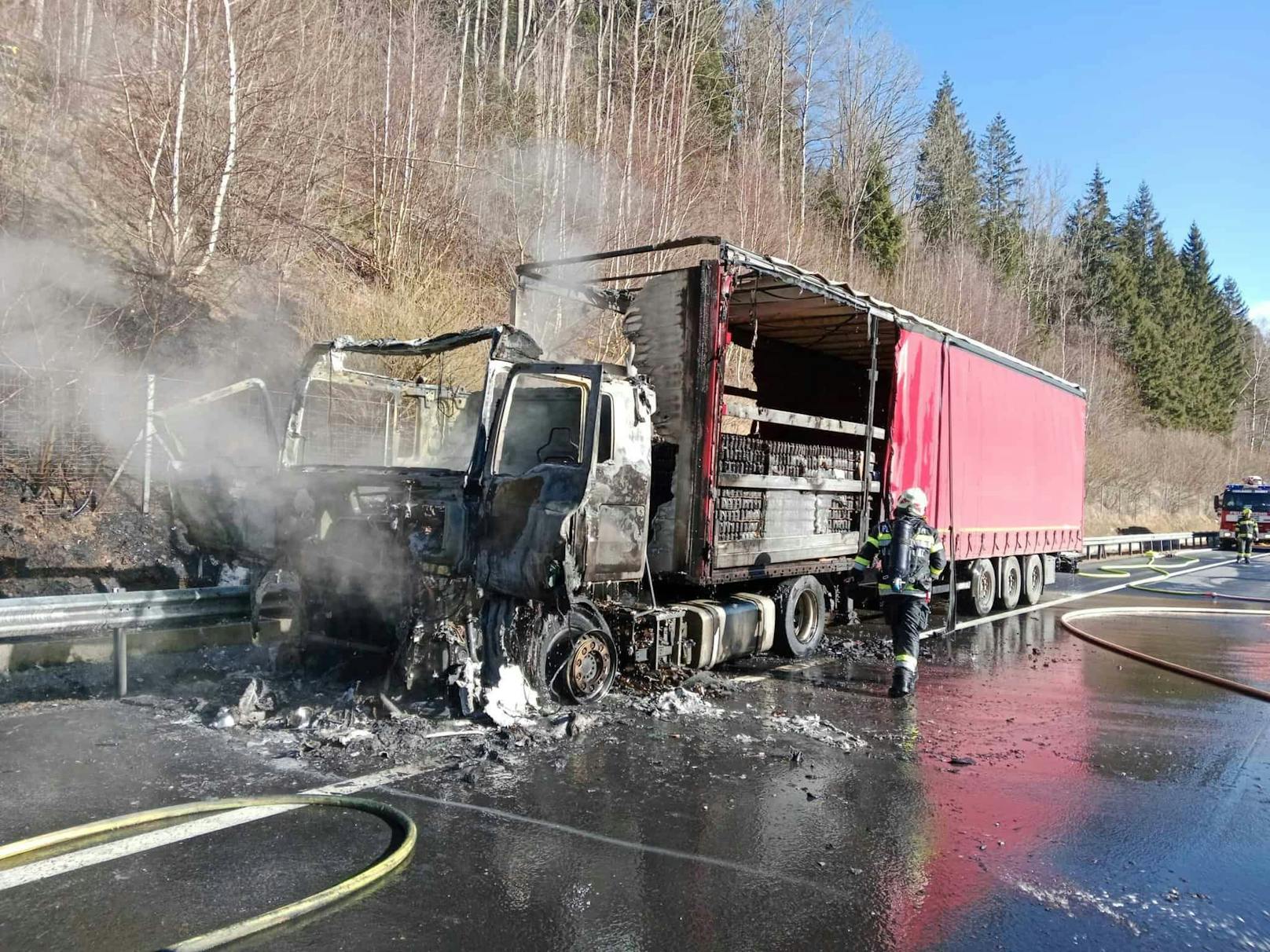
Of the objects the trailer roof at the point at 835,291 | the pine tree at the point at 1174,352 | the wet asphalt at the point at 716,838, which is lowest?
the wet asphalt at the point at 716,838

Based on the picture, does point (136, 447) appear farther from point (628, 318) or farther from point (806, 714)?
point (806, 714)

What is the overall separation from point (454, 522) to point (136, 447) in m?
5.80

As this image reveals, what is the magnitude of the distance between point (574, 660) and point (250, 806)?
230cm

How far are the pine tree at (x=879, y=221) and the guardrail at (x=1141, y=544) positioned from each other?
13494mm

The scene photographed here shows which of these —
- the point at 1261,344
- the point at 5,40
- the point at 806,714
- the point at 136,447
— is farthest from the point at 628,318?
the point at 1261,344

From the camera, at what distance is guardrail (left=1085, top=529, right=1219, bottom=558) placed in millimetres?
25125

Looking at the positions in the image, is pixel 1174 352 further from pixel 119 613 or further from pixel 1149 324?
pixel 119 613

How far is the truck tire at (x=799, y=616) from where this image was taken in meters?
8.44

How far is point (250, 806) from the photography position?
4180 mm

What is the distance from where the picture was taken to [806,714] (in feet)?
21.3

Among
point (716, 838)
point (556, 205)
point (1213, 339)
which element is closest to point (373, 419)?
point (716, 838)

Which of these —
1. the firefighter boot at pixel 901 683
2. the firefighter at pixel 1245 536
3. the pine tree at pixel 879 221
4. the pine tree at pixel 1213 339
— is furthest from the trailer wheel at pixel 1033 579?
the pine tree at pixel 1213 339

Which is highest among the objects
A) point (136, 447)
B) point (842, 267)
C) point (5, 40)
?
point (842, 267)

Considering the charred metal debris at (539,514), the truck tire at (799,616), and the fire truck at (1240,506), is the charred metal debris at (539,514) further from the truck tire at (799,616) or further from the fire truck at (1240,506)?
the fire truck at (1240,506)
